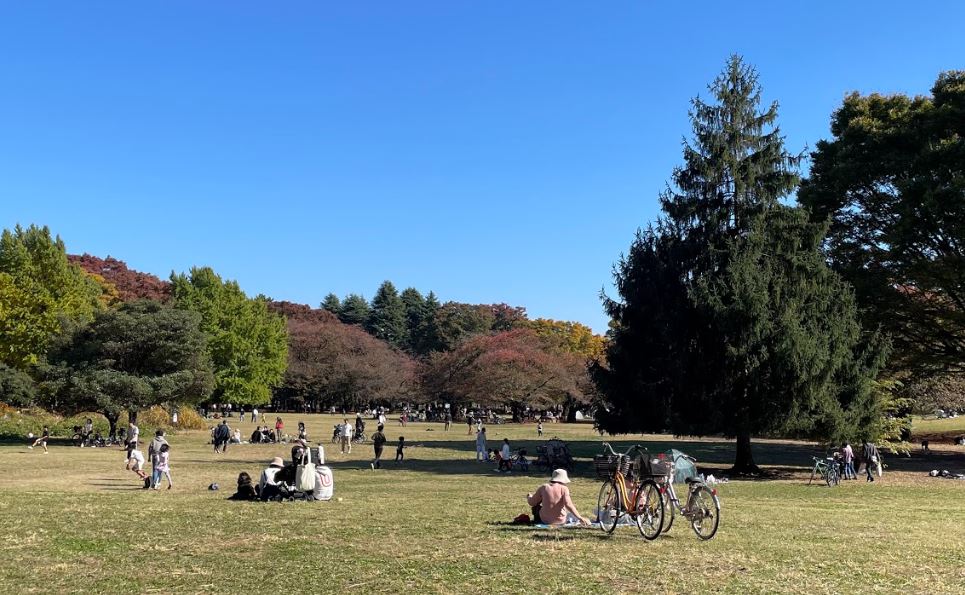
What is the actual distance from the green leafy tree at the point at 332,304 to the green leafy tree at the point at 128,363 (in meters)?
88.6

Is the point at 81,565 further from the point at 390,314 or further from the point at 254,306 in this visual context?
the point at 390,314

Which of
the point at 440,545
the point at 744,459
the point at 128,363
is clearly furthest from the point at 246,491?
the point at 128,363

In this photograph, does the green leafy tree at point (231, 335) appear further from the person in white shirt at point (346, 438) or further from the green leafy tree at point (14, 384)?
the person in white shirt at point (346, 438)

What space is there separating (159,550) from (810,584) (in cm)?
824

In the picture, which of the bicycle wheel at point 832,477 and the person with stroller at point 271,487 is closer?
the person with stroller at point 271,487

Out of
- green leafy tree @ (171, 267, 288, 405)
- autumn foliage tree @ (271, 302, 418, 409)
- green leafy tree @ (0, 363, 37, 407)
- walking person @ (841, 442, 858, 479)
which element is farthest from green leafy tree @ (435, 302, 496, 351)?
walking person @ (841, 442, 858, 479)

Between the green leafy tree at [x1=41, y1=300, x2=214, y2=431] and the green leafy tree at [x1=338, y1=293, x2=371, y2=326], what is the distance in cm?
8530

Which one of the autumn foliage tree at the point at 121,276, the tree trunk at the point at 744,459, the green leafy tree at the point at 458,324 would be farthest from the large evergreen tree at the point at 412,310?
the tree trunk at the point at 744,459

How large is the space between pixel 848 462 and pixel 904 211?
10.4 meters

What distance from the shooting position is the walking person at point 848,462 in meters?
24.2

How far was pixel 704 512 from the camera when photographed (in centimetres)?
1078

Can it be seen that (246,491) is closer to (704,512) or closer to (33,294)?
(704,512)

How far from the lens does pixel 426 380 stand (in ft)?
274

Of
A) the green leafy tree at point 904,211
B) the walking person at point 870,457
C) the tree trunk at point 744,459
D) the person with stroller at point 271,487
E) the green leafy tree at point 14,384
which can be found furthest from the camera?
the green leafy tree at point 14,384
